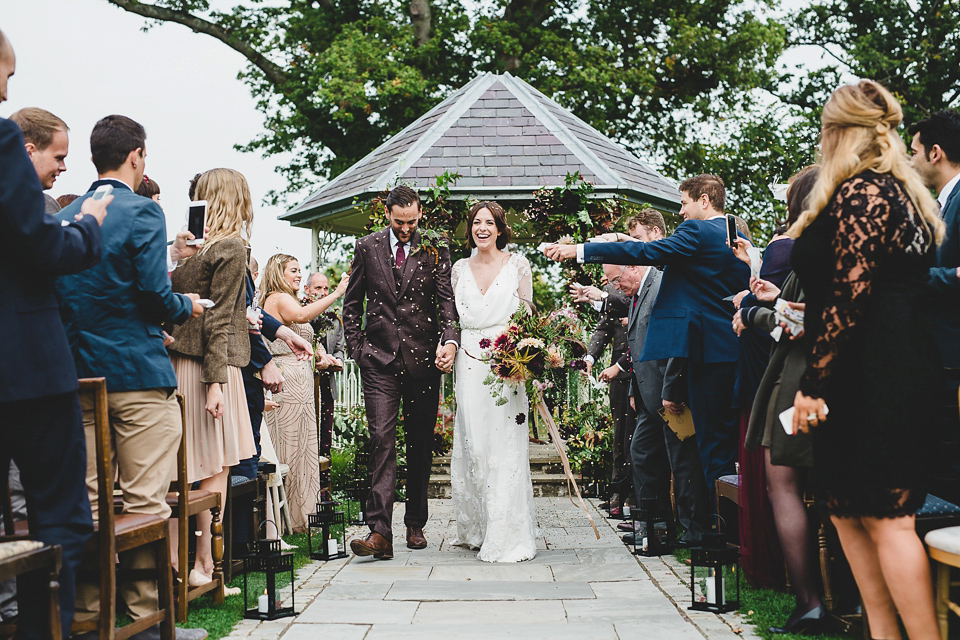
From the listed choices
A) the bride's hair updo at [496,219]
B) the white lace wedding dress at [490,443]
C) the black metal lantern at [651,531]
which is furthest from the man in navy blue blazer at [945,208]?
the bride's hair updo at [496,219]

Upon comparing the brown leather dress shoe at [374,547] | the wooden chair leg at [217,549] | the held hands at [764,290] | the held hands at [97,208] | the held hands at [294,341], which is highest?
the held hands at [97,208]

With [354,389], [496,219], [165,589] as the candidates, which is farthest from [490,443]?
[354,389]

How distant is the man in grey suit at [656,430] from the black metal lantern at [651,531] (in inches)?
4.0

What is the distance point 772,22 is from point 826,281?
19.1 metres

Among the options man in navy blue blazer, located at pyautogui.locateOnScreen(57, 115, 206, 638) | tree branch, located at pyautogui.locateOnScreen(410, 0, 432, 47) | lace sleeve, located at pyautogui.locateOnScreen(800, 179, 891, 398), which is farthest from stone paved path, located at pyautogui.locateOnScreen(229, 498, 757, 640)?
tree branch, located at pyautogui.locateOnScreen(410, 0, 432, 47)

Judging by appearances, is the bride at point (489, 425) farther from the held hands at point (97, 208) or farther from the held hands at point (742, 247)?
the held hands at point (97, 208)

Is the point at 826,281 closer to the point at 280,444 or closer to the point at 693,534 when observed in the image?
the point at 693,534

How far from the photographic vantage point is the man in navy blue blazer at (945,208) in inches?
165

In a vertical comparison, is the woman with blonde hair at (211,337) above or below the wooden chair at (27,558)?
above

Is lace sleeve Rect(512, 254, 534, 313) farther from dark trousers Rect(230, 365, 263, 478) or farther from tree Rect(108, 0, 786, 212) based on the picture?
tree Rect(108, 0, 786, 212)

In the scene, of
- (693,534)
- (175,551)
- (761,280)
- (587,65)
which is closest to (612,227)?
(693,534)

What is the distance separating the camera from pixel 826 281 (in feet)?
11.3

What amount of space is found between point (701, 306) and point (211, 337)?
288cm

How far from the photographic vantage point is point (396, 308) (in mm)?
6430
